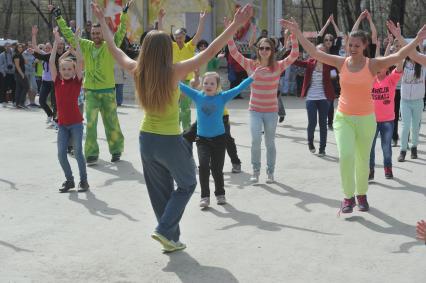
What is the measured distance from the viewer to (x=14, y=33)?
180 ft

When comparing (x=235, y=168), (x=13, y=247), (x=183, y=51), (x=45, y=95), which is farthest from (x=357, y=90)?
(x=45, y=95)

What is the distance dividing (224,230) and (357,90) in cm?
195

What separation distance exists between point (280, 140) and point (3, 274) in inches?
314

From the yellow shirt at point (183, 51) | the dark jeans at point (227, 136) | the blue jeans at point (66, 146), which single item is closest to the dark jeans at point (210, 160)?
the dark jeans at point (227, 136)

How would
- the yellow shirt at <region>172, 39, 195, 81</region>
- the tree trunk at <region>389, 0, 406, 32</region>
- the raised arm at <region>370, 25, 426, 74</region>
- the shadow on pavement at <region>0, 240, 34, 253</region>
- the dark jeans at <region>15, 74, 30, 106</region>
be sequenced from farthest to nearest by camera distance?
1. the tree trunk at <region>389, 0, 406, 32</region>
2. the dark jeans at <region>15, 74, 30, 106</region>
3. the yellow shirt at <region>172, 39, 195, 81</region>
4. the raised arm at <region>370, 25, 426, 74</region>
5. the shadow on pavement at <region>0, 240, 34, 253</region>

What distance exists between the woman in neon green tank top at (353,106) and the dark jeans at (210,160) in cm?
133

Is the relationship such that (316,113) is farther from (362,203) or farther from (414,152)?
Result: (362,203)

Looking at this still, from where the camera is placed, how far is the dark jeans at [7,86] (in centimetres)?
2097

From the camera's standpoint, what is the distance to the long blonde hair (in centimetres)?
534

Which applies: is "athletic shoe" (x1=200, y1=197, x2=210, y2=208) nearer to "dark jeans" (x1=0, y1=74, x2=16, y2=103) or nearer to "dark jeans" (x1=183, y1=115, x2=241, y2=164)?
"dark jeans" (x1=183, y1=115, x2=241, y2=164)

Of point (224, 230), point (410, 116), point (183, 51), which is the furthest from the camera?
point (183, 51)

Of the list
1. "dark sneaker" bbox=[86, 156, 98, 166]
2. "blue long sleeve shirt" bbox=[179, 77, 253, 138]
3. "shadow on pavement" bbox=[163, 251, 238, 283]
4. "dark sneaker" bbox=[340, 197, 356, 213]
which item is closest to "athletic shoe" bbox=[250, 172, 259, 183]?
"blue long sleeve shirt" bbox=[179, 77, 253, 138]

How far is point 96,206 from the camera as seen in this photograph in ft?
25.2

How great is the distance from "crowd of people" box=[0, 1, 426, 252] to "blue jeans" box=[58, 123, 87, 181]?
1 cm
